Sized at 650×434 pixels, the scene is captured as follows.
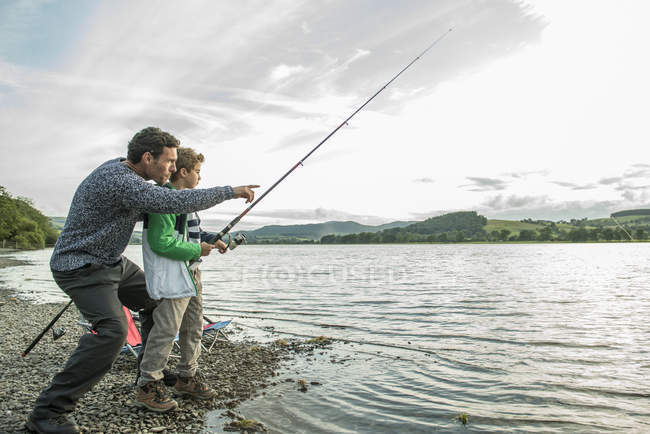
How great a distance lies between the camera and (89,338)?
12.3 feet

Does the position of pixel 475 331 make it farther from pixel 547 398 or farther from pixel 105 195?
pixel 105 195

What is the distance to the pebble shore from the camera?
14.5ft

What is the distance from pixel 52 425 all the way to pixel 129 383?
2.12m

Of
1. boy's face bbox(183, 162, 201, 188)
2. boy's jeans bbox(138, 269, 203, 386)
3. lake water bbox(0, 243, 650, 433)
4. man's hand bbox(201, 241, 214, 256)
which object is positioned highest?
boy's face bbox(183, 162, 201, 188)

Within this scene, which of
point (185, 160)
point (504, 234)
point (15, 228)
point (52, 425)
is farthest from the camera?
point (504, 234)

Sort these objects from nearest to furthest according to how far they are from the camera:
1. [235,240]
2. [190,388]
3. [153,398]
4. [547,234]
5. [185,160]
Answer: [153,398] < [185,160] < [190,388] < [235,240] < [547,234]

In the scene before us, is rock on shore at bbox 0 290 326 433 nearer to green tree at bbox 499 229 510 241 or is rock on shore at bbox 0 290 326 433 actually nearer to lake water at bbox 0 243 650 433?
lake water at bbox 0 243 650 433

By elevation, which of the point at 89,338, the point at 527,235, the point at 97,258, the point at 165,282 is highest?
the point at 527,235

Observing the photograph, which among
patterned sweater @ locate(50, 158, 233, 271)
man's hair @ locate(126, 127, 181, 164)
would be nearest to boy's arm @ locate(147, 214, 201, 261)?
patterned sweater @ locate(50, 158, 233, 271)

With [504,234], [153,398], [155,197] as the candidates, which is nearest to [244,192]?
[155,197]

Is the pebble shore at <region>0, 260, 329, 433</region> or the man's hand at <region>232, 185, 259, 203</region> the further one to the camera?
the pebble shore at <region>0, 260, 329, 433</region>

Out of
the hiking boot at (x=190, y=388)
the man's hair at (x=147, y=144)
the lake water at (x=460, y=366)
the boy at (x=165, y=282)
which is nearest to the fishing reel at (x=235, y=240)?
the boy at (x=165, y=282)

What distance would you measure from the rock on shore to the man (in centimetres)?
72

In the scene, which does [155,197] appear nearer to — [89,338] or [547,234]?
[89,338]
